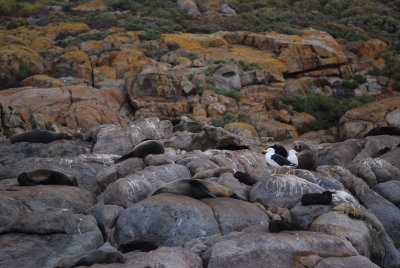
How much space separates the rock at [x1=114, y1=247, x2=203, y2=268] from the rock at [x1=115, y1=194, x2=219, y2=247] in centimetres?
92

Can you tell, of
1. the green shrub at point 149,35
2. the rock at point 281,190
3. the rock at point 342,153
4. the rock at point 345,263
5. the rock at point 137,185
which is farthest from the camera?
the green shrub at point 149,35

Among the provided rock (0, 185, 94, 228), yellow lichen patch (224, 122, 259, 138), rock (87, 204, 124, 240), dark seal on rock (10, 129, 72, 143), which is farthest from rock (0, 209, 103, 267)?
yellow lichen patch (224, 122, 259, 138)

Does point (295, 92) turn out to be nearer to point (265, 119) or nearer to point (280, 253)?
point (265, 119)

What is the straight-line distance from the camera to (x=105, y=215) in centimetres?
776

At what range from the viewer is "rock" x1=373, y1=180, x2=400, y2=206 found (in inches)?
443

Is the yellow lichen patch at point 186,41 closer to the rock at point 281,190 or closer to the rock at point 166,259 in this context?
the rock at point 281,190

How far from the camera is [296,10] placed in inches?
1807

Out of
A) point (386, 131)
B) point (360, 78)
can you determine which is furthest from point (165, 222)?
point (360, 78)

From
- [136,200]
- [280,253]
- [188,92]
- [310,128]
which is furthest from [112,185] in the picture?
[310,128]

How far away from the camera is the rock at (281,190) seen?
8.94m

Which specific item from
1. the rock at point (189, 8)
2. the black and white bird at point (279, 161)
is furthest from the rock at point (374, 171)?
the rock at point (189, 8)

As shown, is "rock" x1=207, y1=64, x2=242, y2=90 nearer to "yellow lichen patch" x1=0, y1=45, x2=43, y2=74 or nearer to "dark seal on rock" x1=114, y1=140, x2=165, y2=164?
"yellow lichen patch" x1=0, y1=45, x2=43, y2=74

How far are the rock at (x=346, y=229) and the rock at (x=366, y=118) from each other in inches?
531

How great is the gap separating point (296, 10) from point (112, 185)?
41.8 m
